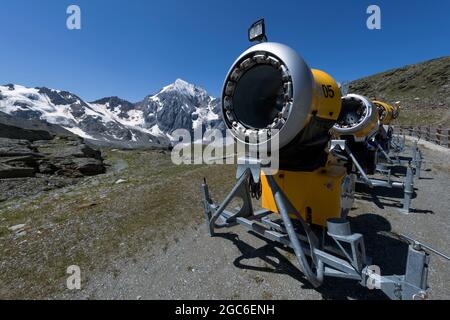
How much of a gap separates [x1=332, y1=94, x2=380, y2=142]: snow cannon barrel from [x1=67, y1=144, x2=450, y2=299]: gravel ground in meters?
3.16

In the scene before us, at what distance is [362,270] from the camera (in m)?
3.56

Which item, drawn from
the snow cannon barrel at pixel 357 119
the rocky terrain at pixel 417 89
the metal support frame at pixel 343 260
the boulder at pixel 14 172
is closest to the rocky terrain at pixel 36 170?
the boulder at pixel 14 172

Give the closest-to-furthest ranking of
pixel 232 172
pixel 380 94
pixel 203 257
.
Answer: pixel 203 257 → pixel 232 172 → pixel 380 94

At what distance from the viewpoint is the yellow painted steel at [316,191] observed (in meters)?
4.76

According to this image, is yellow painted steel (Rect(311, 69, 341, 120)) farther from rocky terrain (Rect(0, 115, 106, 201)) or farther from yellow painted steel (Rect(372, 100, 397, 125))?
rocky terrain (Rect(0, 115, 106, 201))

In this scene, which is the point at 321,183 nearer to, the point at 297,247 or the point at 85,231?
the point at 297,247

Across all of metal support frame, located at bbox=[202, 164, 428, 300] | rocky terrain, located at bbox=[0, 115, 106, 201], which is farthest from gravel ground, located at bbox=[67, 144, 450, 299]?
rocky terrain, located at bbox=[0, 115, 106, 201]

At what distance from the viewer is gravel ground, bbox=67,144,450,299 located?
4.56 meters

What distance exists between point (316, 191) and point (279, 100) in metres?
2.07

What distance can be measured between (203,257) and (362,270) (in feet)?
11.6

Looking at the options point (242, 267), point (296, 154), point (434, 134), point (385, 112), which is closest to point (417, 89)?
point (434, 134)
